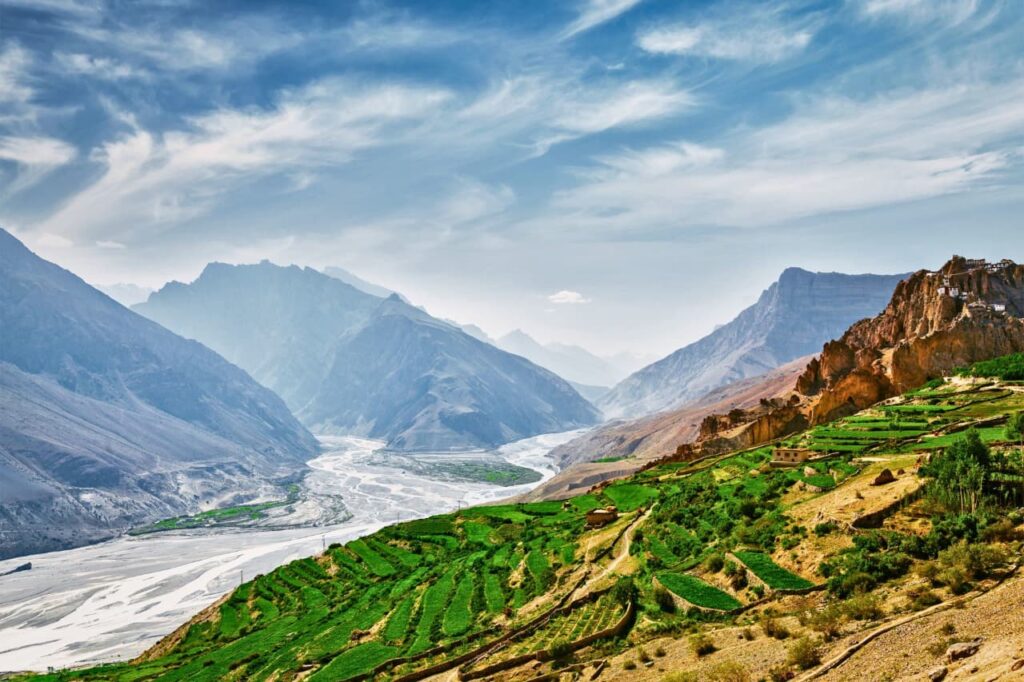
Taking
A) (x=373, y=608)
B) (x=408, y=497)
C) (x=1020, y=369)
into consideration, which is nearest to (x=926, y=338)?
(x=1020, y=369)

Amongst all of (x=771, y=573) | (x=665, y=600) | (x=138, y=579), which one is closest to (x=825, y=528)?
(x=771, y=573)

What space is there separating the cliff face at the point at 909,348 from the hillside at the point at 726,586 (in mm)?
11034

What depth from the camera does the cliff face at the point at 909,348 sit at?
72625 mm

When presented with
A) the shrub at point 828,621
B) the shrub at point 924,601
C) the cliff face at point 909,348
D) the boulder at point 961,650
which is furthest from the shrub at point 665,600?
the cliff face at point 909,348

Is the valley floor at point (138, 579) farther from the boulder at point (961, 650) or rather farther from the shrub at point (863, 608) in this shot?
the boulder at point (961, 650)

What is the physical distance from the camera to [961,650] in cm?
1670

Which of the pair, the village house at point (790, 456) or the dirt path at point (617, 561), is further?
the village house at point (790, 456)

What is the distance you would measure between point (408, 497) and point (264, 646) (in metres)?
140

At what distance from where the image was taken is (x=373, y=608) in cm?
4659

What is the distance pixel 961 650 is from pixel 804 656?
154 inches

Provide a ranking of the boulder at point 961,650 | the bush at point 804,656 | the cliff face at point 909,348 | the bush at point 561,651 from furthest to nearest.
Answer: the cliff face at point 909,348, the bush at point 561,651, the bush at point 804,656, the boulder at point 961,650

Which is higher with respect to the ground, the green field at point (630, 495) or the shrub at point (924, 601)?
the shrub at point (924, 601)

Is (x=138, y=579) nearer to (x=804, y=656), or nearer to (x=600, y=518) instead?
(x=600, y=518)

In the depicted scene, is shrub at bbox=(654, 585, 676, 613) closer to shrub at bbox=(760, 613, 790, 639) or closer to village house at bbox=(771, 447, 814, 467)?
shrub at bbox=(760, 613, 790, 639)
